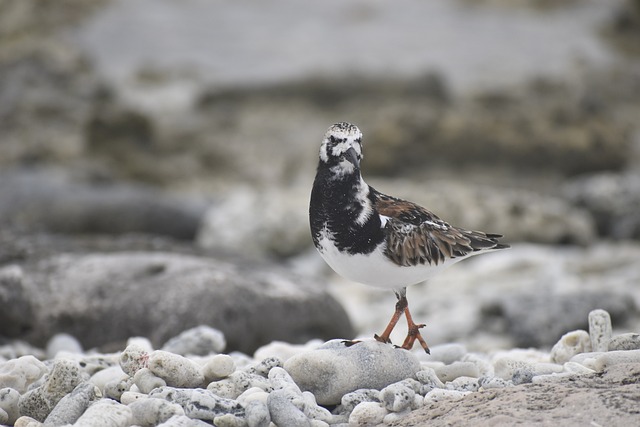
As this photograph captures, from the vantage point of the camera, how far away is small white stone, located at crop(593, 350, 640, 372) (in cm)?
509

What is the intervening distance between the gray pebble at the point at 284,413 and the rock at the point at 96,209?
9.84m

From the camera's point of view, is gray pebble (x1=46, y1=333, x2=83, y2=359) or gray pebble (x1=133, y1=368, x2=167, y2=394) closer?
gray pebble (x1=133, y1=368, x2=167, y2=394)

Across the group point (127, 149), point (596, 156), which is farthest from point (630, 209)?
point (127, 149)

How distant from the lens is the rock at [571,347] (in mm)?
5805

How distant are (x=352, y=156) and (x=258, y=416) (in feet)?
5.22

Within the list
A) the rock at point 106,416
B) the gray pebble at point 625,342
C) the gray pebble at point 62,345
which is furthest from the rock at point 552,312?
the rock at point 106,416

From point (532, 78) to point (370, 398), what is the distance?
17823mm

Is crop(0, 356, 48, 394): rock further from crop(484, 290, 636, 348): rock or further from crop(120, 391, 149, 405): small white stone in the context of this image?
crop(484, 290, 636, 348): rock

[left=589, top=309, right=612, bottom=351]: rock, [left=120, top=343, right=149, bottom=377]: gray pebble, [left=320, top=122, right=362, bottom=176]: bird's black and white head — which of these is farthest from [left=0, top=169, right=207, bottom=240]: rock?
[left=589, top=309, right=612, bottom=351]: rock

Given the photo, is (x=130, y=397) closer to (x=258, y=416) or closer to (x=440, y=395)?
(x=258, y=416)

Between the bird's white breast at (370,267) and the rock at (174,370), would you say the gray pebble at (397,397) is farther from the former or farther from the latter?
the rock at (174,370)

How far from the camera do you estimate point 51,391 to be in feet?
16.5

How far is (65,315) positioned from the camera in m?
8.03

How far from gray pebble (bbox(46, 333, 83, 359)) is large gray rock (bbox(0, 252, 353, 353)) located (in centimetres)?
13
